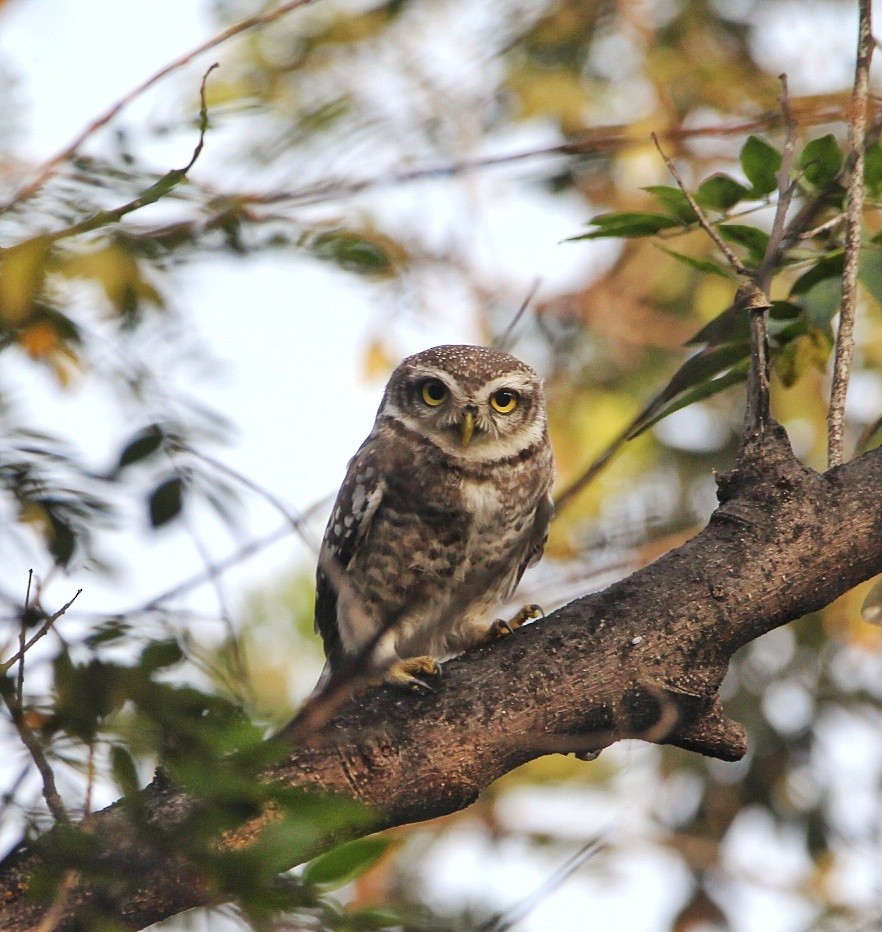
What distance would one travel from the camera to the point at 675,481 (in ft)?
17.9

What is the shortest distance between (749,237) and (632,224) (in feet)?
0.85

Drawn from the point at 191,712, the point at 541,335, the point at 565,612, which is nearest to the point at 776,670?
→ the point at 541,335

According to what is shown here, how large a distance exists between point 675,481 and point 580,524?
1.14 meters

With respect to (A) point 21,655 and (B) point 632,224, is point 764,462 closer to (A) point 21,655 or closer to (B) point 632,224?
(B) point 632,224

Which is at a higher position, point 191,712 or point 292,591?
point 191,712

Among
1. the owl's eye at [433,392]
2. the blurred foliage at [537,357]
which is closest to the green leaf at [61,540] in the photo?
the blurred foliage at [537,357]

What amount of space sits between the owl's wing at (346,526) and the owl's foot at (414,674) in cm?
83

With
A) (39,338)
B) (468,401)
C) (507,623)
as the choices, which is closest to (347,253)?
(39,338)

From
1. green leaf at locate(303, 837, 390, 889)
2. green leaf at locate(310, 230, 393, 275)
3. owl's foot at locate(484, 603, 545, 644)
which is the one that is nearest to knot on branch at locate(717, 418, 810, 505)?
green leaf at locate(310, 230, 393, 275)

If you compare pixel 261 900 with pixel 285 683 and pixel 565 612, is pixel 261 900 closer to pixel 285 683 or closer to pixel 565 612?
pixel 565 612

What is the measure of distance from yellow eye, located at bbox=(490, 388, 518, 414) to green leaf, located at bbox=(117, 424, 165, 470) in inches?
84.4

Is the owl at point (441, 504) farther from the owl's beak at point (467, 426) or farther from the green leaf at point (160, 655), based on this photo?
the green leaf at point (160, 655)

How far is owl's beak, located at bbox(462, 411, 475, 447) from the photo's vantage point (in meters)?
3.67

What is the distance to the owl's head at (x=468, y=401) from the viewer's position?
3730 millimetres
